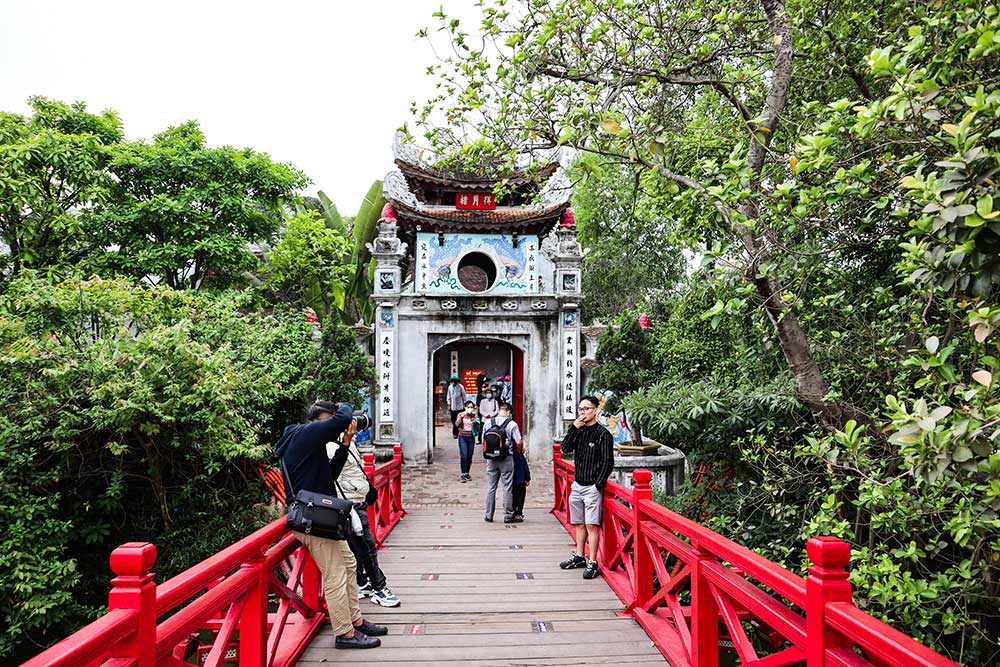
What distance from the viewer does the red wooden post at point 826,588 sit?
2252mm

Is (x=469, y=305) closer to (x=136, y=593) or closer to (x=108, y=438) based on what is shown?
(x=108, y=438)

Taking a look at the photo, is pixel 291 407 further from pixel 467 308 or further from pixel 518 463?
pixel 467 308

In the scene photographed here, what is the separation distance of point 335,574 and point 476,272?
11508mm

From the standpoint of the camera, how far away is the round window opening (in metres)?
14.6

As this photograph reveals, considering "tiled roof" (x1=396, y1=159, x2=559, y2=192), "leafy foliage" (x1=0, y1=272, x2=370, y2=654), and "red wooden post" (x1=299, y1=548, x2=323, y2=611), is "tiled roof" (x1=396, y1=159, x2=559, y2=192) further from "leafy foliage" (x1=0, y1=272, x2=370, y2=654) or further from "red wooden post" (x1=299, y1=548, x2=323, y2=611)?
"red wooden post" (x1=299, y1=548, x2=323, y2=611)

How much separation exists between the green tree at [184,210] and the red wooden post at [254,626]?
28.8 feet

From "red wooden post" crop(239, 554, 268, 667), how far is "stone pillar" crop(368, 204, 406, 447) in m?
9.91

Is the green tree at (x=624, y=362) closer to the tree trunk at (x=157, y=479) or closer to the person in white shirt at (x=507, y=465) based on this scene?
the person in white shirt at (x=507, y=465)

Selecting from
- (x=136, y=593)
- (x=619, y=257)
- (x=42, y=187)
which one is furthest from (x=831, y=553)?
(x=619, y=257)

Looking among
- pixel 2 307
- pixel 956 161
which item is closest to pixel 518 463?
pixel 2 307

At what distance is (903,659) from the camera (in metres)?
1.86

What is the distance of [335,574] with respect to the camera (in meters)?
3.79

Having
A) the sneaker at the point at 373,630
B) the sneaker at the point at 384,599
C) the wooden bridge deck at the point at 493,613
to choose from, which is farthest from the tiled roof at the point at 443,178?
the sneaker at the point at 373,630

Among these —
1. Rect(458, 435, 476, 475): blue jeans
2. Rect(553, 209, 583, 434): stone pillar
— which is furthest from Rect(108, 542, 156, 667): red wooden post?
Rect(553, 209, 583, 434): stone pillar
